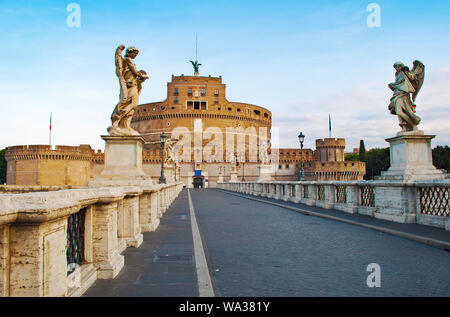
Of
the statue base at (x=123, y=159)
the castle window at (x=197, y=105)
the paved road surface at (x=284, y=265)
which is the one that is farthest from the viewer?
the castle window at (x=197, y=105)

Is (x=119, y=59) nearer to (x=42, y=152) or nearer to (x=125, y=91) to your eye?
(x=125, y=91)

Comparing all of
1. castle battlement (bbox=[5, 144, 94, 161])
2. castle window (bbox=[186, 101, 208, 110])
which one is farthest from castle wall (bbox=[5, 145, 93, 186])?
castle window (bbox=[186, 101, 208, 110])

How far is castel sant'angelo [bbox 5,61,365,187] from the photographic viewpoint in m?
70.9

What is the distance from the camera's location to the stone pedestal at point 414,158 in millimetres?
8438

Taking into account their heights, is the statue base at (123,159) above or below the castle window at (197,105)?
below

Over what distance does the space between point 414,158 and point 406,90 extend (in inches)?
73.6

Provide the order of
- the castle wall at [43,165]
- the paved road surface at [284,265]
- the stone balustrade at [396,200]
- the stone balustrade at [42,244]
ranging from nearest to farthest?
the stone balustrade at [42,244] < the paved road surface at [284,265] < the stone balustrade at [396,200] < the castle wall at [43,165]

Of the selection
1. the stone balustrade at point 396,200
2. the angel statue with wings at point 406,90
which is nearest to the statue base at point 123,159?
the stone balustrade at point 396,200

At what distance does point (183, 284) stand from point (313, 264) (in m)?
1.87

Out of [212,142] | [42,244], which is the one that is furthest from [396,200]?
[212,142]

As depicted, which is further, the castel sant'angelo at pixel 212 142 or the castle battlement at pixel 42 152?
the castel sant'angelo at pixel 212 142

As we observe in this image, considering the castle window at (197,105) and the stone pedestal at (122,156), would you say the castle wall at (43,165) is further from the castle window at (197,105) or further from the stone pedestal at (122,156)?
the stone pedestal at (122,156)

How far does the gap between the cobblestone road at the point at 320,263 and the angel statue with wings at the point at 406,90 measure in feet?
10.7

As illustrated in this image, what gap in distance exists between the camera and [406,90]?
9.26 m
